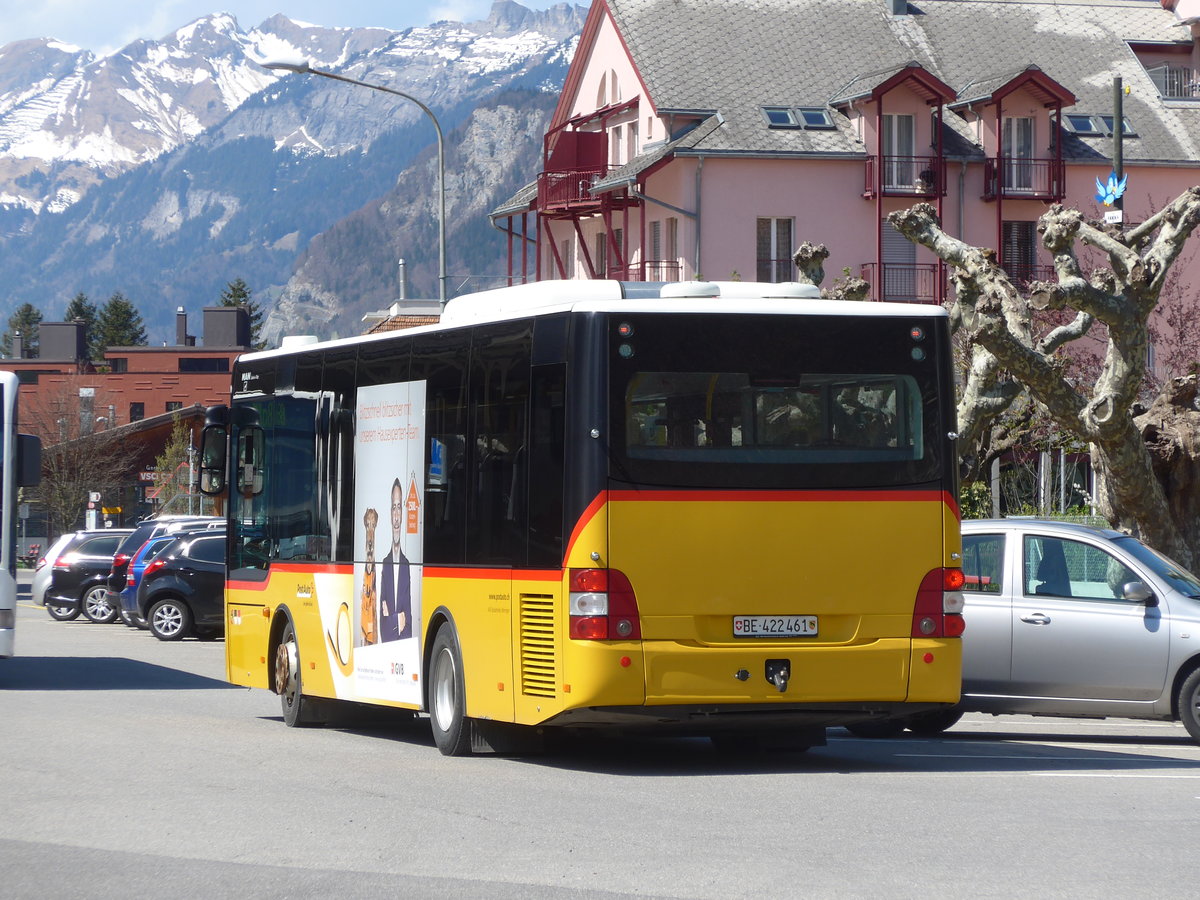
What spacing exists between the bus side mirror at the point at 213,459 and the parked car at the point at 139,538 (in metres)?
15.6

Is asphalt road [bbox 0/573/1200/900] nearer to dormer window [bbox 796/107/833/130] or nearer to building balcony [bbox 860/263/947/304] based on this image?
building balcony [bbox 860/263/947/304]

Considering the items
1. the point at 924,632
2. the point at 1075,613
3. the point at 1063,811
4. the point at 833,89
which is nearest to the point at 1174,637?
the point at 1075,613

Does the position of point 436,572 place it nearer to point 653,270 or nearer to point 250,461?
point 250,461

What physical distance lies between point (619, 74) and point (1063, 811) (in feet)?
153

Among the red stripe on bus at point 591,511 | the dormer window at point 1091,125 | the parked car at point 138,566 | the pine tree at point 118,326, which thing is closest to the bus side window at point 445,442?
the red stripe on bus at point 591,511

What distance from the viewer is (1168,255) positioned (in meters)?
20.8

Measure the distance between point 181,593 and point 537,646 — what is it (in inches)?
812

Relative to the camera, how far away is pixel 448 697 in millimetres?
13508

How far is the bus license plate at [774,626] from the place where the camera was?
1215 cm

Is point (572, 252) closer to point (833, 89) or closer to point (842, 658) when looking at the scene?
point (833, 89)

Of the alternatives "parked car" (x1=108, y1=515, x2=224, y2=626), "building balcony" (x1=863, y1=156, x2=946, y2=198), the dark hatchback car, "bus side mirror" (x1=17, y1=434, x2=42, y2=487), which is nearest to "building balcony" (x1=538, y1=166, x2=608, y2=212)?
"building balcony" (x1=863, y1=156, x2=946, y2=198)

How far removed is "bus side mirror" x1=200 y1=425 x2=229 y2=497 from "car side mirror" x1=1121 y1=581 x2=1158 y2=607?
25.7 feet

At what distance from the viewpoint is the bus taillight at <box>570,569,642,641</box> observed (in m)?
11.8

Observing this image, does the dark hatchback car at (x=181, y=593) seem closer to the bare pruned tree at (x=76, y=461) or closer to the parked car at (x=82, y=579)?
the parked car at (x=82, y=579)
